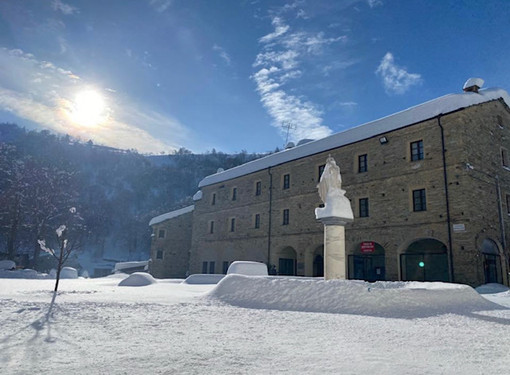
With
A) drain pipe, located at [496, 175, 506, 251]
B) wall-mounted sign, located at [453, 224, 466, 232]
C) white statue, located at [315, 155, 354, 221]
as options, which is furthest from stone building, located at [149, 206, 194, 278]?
drain pipe, located at [496, 175, 506, 251]

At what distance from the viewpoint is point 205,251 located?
3158cm

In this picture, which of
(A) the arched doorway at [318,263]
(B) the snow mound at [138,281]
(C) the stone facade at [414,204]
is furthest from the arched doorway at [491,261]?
(B) the snow mound at [138,281]

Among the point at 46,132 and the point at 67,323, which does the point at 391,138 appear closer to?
the point at 67,323

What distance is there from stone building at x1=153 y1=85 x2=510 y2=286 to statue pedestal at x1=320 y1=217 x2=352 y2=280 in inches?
284

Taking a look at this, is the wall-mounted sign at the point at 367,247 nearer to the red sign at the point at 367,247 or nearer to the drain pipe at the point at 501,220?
the red sign at the point at 367,247

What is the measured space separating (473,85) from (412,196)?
20.7 feet

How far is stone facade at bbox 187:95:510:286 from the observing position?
16.1 meters

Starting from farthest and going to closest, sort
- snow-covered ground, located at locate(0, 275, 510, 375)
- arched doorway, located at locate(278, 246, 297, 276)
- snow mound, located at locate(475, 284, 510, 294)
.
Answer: arched doorway, located at locate(278, 246, 297, 276) < snow mound, located at locate(475, 284, 510, 294) < snow-covered ground, located at locate(0, 275, 510, 375)

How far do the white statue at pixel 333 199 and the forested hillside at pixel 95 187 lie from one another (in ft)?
99.3

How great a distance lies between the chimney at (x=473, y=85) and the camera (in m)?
18.0

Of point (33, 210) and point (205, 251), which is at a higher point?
point (33, 210)

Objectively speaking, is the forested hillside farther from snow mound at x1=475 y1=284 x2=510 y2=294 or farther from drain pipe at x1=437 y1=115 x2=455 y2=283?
snow mound at x1=475 y1=284 x2=510 y2=294


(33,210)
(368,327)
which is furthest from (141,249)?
(368,327)

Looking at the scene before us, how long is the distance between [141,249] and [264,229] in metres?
51.1
